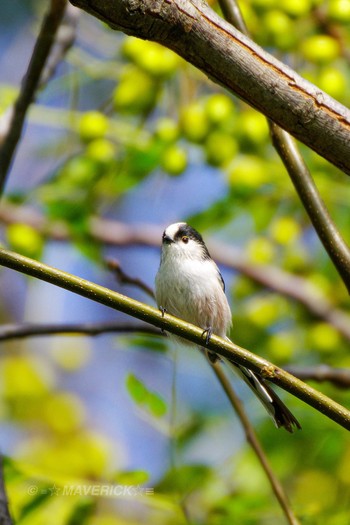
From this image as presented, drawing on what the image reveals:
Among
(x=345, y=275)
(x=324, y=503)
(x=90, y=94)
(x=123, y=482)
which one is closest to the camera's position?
(x=345, y=275)

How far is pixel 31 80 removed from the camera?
262 centimetres

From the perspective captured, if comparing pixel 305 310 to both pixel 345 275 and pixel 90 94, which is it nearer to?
pixel 345 275

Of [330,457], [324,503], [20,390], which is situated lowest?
[20,390]

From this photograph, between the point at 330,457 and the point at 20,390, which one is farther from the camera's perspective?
the point at 20,390

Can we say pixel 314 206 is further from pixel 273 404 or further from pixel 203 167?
pixel 203 167

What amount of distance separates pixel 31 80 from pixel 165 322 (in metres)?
1.30

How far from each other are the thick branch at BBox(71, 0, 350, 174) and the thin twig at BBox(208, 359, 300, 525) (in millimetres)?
1024

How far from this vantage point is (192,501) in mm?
2941

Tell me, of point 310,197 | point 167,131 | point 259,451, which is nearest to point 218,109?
point 167,131

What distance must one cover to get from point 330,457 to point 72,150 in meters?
1.70

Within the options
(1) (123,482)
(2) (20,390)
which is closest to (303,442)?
(1) (123,482)

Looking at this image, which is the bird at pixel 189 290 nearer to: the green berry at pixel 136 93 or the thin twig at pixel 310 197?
the green berry at pixel 136 93

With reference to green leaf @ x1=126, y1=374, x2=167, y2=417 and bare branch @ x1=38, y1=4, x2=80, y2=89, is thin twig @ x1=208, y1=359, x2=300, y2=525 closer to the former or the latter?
green leaf @ x1=126, y1=374, x2=167, y2=417

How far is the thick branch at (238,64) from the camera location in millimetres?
1560
